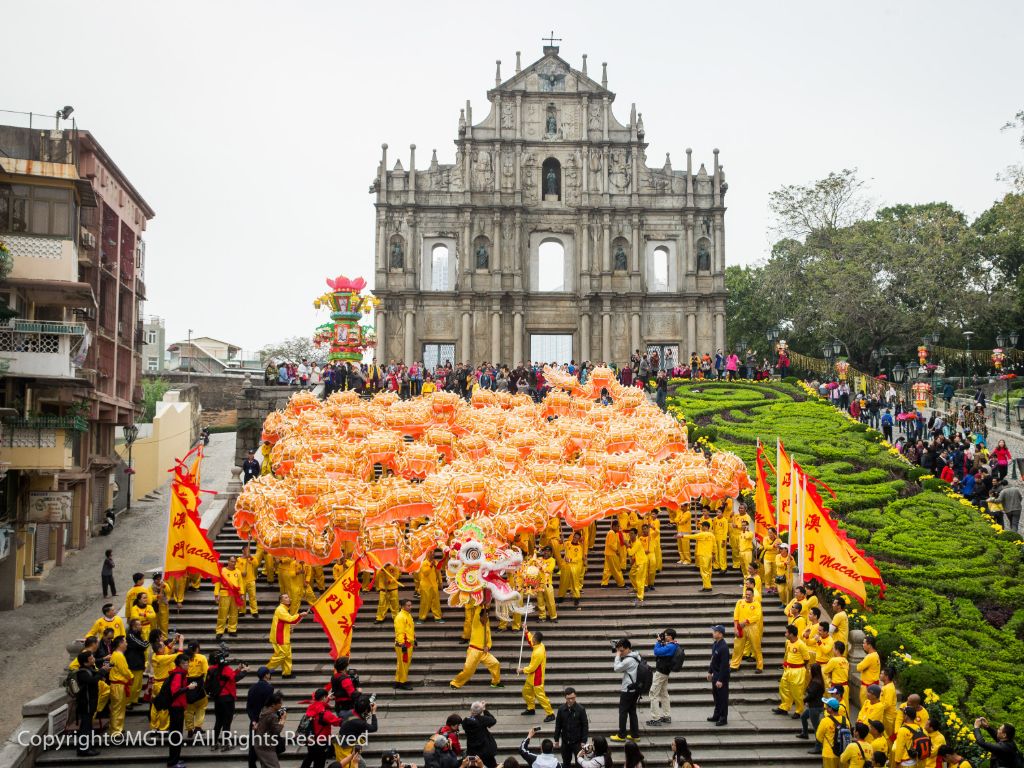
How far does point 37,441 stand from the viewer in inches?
942

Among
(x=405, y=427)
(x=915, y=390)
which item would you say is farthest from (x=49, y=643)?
(x=915, y=390)

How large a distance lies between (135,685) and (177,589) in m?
3.69

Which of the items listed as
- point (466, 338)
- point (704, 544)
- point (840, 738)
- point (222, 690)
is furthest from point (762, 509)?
point (466, 338)

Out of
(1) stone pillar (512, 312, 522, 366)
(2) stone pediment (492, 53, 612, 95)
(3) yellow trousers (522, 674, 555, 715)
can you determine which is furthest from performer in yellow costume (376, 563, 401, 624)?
(2) stone pediment (492, 53, 612, 95)

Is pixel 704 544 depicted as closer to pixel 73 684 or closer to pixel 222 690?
pixel 222 690

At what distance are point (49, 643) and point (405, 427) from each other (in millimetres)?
9191

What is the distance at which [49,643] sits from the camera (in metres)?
21.2

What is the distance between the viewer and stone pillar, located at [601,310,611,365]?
45469 millimetres

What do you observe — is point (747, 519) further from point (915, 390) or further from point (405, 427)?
point (915, 390)

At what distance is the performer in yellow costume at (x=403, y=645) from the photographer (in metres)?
14.9

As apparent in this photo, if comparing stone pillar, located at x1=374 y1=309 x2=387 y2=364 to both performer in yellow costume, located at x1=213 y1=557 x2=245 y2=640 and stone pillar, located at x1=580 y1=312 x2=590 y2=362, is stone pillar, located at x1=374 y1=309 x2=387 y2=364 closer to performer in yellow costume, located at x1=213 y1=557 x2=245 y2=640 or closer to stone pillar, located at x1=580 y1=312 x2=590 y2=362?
stone pillar, located at x1=580 y1=312 x2=590 y2=362

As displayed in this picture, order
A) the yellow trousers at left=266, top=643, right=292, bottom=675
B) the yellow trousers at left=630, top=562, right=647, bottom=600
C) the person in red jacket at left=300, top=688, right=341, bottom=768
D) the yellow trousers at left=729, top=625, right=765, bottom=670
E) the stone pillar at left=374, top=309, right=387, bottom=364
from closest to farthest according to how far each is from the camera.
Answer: the person in red jacket at left=300, top=688, right=341, bottom=768, the yellow trousers at left=266, top=643, right=292, bottom=675, the yellow trousers at left=729, top=625, right=765, bottom=670, the yellow trousers at left=630, top=562, right=647, bottom=600, the stone pillar at left=374, top=309, right=387, bottom=364

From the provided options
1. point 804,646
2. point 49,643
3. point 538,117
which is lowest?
point 49,643

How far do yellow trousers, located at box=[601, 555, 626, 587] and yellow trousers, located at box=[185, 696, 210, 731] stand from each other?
26.3 feet
